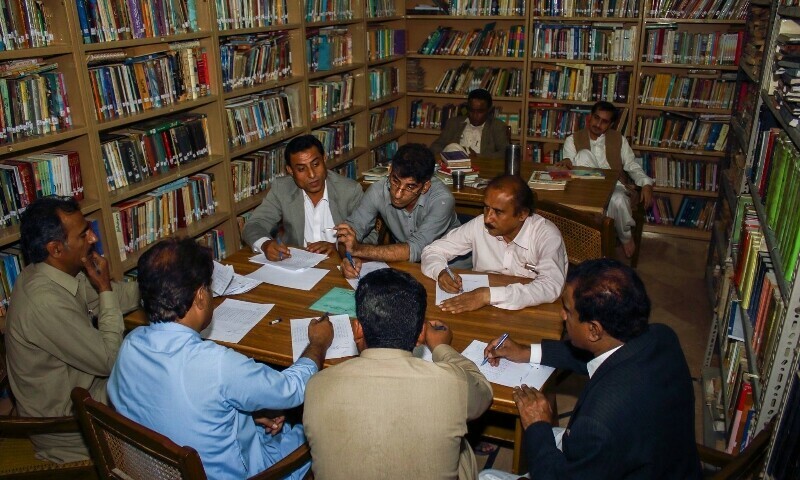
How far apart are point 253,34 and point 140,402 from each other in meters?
3.19

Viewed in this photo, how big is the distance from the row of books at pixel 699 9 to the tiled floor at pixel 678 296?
187 centimetres

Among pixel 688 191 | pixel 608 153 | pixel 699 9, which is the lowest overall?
pixel 688 191

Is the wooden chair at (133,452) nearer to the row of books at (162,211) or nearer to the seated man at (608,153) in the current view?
the row of books at (162,211)

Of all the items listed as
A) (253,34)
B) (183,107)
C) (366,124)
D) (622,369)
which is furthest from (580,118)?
(622,369)

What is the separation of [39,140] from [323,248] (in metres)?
1.32

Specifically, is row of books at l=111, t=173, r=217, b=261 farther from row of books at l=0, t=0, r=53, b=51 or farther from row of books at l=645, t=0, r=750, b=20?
row of books at l=645, t=0, r=750, b=20

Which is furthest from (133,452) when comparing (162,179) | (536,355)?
(162,179)

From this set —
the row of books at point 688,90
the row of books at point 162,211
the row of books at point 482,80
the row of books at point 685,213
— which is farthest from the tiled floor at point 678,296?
the row of books at point 162,211

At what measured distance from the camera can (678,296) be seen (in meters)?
4.39

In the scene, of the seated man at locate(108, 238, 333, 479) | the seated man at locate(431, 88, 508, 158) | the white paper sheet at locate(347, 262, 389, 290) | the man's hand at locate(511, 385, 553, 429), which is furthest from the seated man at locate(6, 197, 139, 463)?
the seated man at locate(431, 88, 508, 158)

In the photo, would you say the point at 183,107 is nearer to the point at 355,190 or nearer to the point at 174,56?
the point at 174,56

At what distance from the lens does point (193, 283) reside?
66.4 inches

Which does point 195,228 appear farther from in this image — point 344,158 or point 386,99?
point 386,99

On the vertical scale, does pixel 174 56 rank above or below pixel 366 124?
above
